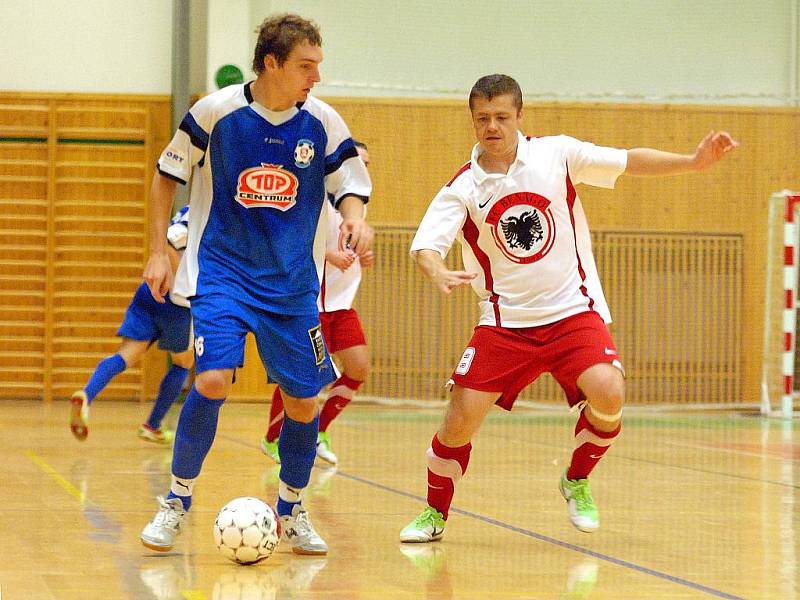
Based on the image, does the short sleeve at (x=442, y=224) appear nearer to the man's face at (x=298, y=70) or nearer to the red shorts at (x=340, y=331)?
the man's face at (x=298, y=70)

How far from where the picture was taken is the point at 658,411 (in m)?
12.5

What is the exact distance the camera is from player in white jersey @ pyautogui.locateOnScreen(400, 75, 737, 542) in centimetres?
472

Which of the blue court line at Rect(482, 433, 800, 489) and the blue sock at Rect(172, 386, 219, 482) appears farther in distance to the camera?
the blue court line at Rect(482, 433, 800, 489)

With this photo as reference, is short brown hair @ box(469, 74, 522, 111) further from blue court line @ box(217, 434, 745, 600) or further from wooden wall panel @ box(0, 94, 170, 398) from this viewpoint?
wooden wall panel @ box(0, 94, 170, 398)

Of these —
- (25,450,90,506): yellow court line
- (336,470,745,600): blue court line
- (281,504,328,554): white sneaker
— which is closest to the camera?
(336,470,745,600): blue court line

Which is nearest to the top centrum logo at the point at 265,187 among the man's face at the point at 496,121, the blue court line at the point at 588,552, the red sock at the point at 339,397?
the man's face at the point at 496,121

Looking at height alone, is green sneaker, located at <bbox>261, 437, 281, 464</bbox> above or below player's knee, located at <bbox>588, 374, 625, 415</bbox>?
below

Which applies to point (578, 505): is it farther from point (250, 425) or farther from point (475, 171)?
point (250, 425)

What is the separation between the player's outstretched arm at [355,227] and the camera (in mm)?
4176

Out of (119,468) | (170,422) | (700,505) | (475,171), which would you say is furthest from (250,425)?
(475,171)

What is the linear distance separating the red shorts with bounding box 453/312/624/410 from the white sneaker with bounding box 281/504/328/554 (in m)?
0.81

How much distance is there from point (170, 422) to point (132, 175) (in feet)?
12.4

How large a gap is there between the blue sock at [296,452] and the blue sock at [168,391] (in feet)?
12.6

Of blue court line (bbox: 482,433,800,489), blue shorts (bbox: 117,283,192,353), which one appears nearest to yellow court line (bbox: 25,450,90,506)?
blue shorts (bbox: 117,283,192,353)
